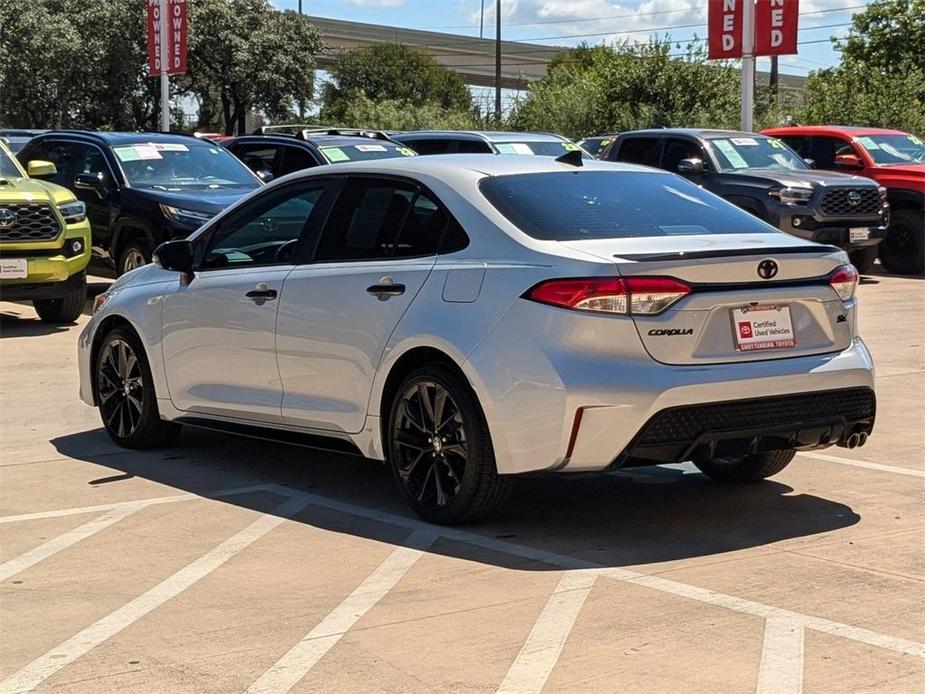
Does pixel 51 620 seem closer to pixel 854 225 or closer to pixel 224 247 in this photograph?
pixel 224 247

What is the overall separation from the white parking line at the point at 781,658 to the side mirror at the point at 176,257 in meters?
3.92

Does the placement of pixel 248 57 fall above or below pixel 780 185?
above

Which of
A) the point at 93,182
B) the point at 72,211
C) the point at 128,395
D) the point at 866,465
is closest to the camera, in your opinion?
the point at 866,465

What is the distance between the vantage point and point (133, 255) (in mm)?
15148

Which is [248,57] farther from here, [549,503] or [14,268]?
[549,503]

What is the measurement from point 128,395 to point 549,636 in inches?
160

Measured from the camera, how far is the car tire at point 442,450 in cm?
Answer: 618

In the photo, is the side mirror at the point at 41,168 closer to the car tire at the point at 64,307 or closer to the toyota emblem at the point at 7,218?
the toyota emblem at the point at 7,218

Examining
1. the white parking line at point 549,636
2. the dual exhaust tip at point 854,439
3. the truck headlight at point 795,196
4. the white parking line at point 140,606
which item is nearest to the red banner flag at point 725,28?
the truck headlight at point 795,196

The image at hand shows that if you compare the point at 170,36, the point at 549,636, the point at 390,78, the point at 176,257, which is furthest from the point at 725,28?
the point at 390,78

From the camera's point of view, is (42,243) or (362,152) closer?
(42,243)

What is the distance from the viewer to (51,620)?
206 inches

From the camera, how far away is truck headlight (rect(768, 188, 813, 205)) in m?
17.8

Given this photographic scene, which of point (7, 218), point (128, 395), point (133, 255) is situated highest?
point (7, 218)
